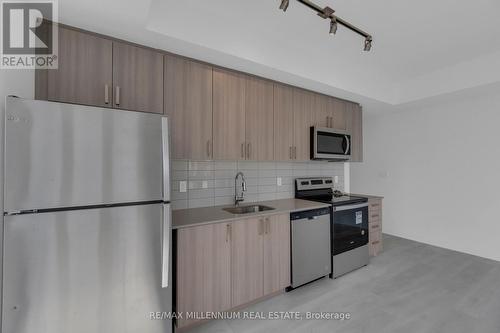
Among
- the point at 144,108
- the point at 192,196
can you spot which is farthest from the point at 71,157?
the point at 192,196

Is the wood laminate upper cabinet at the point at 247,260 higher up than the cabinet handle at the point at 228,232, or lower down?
lower down

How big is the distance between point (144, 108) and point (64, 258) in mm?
1225

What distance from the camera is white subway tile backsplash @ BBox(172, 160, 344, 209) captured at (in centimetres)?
245

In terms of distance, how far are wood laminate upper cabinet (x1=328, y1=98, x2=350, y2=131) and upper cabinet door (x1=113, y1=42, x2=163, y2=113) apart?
7.96 ft

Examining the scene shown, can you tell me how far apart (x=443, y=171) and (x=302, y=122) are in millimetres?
2826

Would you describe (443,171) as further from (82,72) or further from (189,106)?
(82,72)

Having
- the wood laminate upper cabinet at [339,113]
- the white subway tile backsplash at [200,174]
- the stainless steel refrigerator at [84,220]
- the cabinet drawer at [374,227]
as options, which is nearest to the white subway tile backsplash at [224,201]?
the white subway tile backsplash at [200,174]

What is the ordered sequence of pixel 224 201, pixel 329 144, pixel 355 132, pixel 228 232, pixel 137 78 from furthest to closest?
pixel 355 132 → pixel 329 144 → pixel 224 201 → pixel 228 232 → pixel 137 78

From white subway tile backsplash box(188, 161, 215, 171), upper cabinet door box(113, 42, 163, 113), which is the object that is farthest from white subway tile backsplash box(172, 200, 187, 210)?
upper cabinet door box(113, 42, 163, 113)

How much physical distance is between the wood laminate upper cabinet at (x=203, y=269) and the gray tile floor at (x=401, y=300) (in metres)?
0.23

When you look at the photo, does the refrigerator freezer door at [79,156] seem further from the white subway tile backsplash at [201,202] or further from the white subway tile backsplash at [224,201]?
Answer: the white subway tile backsplash at [224,201]

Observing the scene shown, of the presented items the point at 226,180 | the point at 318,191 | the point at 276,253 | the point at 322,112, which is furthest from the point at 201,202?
the point at 322,112

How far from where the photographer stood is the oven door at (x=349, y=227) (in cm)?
285

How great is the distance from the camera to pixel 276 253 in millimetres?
2385
